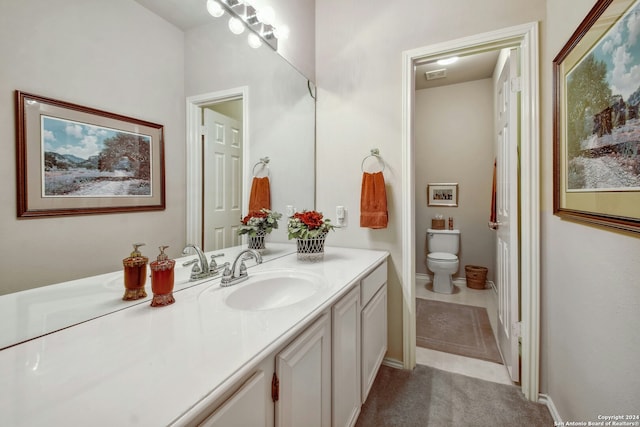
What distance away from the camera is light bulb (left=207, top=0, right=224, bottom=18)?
124cm

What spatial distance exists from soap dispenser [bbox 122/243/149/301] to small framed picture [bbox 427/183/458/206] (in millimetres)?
3577

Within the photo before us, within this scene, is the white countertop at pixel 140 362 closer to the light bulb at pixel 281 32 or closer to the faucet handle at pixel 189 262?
the faucet handle at pixel 189 262

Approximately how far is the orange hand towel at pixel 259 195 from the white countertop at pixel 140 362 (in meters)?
0.67

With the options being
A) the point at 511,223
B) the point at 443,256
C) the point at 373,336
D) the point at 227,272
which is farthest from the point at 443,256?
the point at 227,272

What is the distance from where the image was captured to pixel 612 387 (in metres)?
0.97

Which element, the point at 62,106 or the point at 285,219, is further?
the point at 285,219

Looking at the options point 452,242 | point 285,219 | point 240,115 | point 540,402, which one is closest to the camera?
point 240,115

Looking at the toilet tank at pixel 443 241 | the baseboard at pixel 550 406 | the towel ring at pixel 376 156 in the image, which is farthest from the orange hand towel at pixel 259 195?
the toilet tank at pixel 443 241

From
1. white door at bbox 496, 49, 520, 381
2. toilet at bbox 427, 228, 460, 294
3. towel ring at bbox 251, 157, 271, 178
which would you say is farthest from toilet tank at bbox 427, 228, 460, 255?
towel ring at bbox 251, 157, 271, 178

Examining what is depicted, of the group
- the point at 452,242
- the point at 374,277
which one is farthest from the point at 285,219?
the point at 452,242

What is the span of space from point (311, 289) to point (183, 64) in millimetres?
1050

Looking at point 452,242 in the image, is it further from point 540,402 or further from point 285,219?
point 285,219

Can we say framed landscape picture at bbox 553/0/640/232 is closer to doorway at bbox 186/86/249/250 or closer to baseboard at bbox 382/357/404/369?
baseboard at bbox 382/357/404/369

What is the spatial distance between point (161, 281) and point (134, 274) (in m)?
0.09
